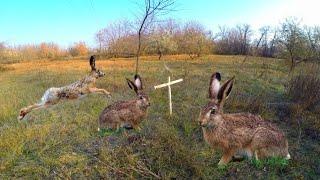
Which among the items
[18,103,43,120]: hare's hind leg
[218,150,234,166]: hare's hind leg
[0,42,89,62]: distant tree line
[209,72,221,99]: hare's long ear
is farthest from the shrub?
[0,42,89,62]: distant tree line

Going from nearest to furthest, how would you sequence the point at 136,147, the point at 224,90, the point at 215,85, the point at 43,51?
1. the point at 224,90
2. the point at 215,85
3. the point at 136,147
4. the point at 43,51

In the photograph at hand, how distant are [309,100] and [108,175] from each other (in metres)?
7.38

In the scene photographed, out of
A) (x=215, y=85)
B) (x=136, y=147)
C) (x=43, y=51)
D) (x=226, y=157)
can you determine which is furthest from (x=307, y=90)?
(x=43, y=51)

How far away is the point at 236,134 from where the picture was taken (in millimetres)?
6148

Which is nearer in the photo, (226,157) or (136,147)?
(226,157)

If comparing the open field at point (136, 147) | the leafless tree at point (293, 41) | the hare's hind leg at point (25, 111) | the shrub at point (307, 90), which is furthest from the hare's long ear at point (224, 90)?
Answer: the leafless tree at point (293, 41)

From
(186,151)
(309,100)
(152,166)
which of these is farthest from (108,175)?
(309,100)

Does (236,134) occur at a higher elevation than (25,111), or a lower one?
higher

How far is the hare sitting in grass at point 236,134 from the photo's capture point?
5.86m

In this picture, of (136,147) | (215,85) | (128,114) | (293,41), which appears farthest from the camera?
(293,41)

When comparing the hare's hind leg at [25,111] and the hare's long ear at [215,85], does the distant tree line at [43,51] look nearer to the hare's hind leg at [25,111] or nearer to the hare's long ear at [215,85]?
the hare's hind leg at [25,111]

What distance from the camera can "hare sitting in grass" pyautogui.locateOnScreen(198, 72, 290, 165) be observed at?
5863 mm

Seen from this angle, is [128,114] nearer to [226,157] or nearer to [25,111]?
[226,157]

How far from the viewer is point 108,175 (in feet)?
21.0
